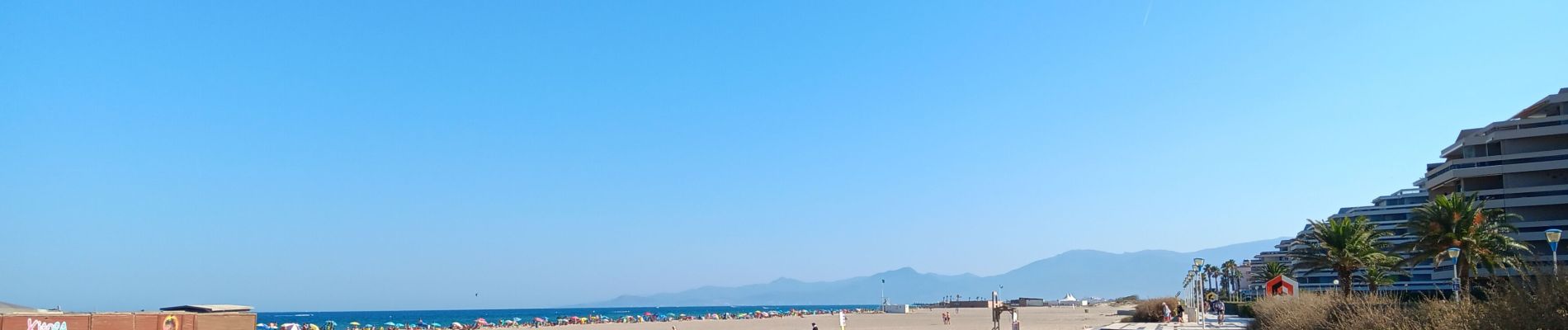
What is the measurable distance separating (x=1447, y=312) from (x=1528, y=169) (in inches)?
2181

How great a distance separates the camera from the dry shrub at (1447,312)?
12.3m

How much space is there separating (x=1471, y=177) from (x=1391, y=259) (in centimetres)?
1439

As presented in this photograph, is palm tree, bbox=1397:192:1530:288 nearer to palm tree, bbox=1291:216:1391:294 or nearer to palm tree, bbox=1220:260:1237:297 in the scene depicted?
palm tree, bbox=1291:216:1391:294

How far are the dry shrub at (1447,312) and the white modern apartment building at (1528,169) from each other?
44.1 m

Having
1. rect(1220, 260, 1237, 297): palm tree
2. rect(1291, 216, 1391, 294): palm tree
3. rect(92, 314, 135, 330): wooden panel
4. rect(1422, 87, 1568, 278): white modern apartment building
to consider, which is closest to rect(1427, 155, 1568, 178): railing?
rect(1422, 87, 1568, 278): white modern apartment building

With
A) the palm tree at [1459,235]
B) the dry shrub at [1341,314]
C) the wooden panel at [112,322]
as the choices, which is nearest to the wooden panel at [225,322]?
the wooden panel at [112,322]

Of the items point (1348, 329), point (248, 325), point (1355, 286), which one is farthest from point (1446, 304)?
point (1355, 286)

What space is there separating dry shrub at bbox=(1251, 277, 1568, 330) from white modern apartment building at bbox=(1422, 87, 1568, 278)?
4408 centimetres

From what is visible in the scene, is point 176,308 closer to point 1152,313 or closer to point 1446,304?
point 1446,304

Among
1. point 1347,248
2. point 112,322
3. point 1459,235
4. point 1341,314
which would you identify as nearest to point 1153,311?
point 1347,248

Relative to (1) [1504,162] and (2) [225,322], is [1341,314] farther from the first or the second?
(1) [1504,162]

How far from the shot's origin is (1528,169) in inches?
2429

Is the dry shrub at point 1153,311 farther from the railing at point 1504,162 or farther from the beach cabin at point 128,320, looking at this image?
the beach cabin at point 128,320

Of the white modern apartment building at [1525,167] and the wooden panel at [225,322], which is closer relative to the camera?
the wooden panel at [225,322]
